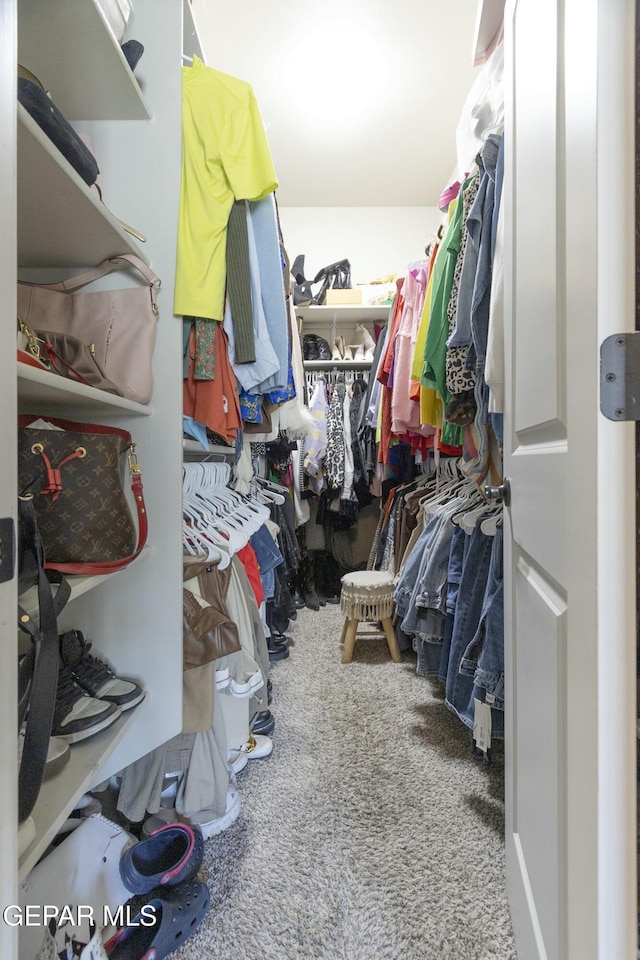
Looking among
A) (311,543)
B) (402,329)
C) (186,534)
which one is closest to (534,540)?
(186,534)

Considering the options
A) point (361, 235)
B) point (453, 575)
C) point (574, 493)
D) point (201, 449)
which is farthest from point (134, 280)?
point (361, 235)

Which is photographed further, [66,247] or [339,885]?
[339,885]

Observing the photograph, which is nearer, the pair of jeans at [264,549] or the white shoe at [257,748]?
the white shoe at [257,748]

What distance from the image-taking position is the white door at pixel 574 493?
45cm

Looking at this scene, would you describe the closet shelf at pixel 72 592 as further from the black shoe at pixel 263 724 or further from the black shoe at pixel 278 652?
the black shoe at pixel 278 652

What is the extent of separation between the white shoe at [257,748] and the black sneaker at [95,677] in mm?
630

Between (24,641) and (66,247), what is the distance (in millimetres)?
765

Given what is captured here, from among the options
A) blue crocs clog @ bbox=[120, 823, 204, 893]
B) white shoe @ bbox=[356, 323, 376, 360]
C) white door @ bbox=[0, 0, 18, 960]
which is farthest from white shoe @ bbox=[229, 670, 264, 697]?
white shoe @ bbox=[356, 323, 376, 360]

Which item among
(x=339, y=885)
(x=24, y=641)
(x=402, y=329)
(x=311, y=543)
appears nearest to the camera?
(x=24, y=641)

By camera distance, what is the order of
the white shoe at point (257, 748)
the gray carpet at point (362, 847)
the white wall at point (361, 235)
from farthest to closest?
the white wall at point (361, 235) → the white shoe at point (257, 748) → the gray carpet at point (362, 847)

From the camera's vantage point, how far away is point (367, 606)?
2.07m

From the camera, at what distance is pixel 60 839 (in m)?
0.90

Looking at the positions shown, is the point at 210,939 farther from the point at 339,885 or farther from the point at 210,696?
the point at 210,696

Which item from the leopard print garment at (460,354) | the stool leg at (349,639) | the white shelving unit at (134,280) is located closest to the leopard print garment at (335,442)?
the stool leg at (349,639)
